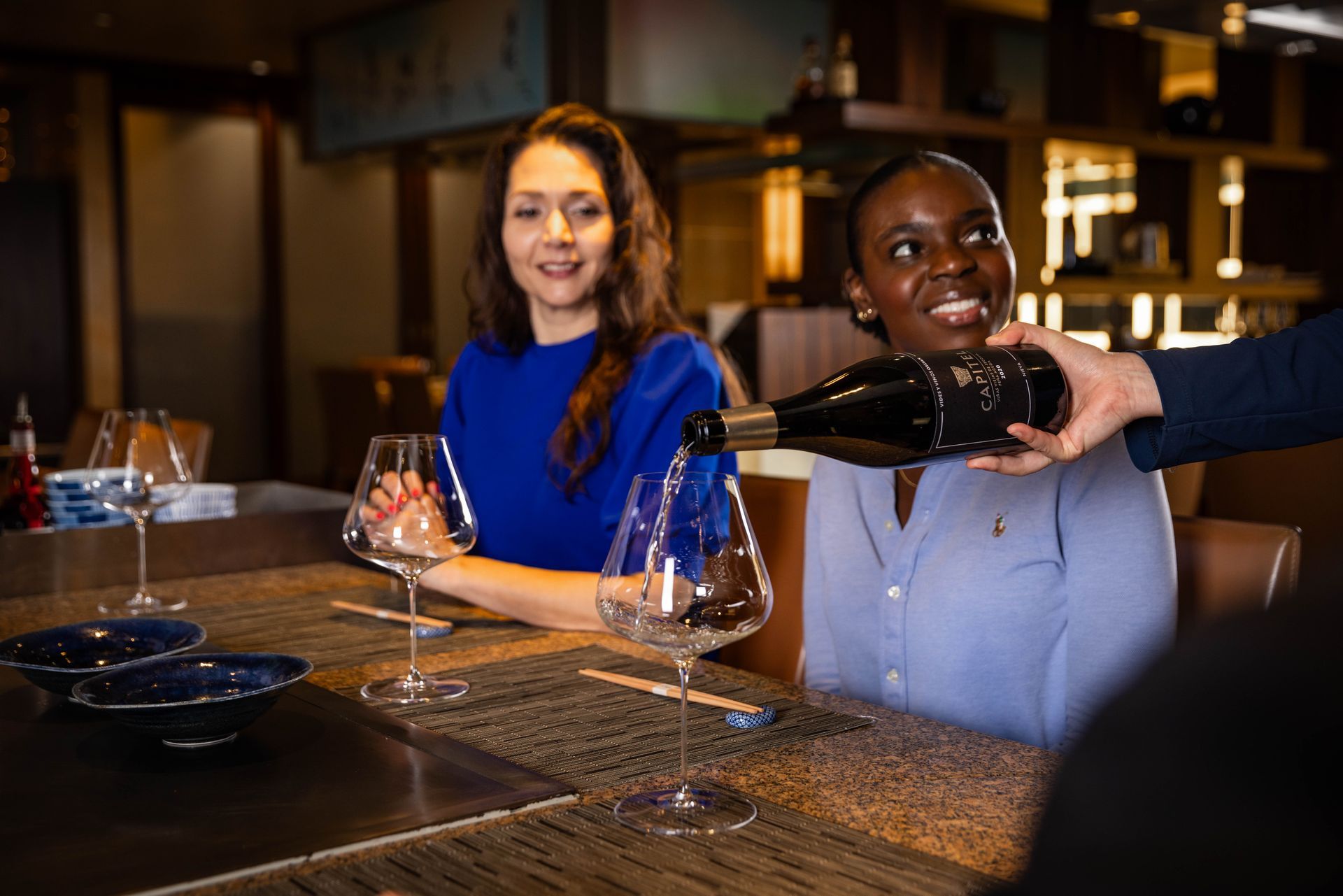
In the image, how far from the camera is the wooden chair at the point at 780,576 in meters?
1.79

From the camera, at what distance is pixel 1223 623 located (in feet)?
0.92

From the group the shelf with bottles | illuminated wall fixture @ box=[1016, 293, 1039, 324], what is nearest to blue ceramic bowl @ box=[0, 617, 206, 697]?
illuminated wall fixture @ box=[1016, 293, 1039, 324]

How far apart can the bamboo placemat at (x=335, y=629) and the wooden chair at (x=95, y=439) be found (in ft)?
5.03

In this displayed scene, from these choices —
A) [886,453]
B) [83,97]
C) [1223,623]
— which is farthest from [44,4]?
[1223,623]

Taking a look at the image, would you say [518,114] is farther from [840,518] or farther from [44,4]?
[840,518]

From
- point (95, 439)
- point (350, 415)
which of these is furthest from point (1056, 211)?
point (95, 439)

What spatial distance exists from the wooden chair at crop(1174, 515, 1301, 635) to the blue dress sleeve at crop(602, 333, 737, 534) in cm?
63

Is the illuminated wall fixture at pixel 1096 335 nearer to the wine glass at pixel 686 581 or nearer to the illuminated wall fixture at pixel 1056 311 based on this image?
the illuminated wall fixture at pixel 1056 311

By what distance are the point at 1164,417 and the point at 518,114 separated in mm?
4797

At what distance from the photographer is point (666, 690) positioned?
123cm

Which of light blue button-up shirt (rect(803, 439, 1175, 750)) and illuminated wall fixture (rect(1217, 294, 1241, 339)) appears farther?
illuminated wall fixture (rect(1217, 294, 1241, 339))

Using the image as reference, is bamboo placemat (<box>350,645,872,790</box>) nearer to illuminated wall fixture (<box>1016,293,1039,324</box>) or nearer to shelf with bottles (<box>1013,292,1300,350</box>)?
illuminated wall fixture (<box>1016,293,1039,324</box>)

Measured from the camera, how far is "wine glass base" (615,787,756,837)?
86 centimetres

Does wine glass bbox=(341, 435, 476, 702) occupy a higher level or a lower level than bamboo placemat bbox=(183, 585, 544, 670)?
higher
